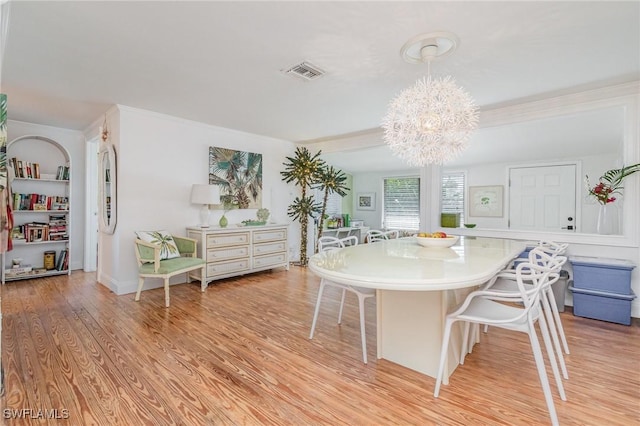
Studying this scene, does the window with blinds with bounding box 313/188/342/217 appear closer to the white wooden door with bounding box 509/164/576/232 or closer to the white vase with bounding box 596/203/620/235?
the white wooden door with bounding box 509/164/576/232

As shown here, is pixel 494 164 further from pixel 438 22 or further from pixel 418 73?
pixel 438 22

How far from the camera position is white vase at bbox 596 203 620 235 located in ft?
11.1

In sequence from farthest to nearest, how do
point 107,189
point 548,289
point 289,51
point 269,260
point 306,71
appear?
1. point 269,260
2. point 107,189
3. point 306,71
4. point 289,51
5. point 548,289

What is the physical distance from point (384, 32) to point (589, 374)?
2681 mm

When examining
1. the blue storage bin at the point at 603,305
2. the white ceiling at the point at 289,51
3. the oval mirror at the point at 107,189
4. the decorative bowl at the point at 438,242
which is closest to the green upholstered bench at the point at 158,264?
the oval mirror at the point at 107,189

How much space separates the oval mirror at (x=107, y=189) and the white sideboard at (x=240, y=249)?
0.95 meters

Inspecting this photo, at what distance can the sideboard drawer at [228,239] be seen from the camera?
13.8 feet

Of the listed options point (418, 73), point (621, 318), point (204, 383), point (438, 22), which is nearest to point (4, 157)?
point (204, 383)

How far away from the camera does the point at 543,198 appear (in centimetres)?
522

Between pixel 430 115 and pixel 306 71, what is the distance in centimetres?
120

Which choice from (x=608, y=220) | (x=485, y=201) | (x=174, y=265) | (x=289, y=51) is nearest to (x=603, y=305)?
(x=608, y=220)

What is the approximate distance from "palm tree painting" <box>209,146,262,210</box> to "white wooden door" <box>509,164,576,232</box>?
15.0 feet

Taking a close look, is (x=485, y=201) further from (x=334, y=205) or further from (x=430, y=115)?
(x=430, y=115)

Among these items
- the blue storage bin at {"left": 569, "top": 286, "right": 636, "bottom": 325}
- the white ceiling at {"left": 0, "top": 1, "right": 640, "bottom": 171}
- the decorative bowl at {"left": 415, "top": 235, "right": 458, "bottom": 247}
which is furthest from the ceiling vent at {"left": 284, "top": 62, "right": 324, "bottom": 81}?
the blue storage bin at {"left": 569, "top": 286, "right": 636, "bottom": 325}
